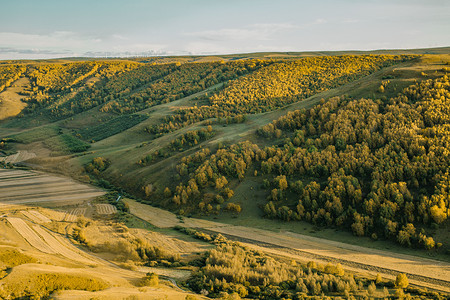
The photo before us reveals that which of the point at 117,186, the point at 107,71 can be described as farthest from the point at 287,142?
the point at 107,71

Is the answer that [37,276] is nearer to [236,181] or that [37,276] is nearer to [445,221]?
[236,181]

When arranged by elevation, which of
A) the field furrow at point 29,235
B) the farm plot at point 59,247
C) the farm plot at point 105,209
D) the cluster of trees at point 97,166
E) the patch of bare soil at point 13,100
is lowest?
the farm plot at point 105,209

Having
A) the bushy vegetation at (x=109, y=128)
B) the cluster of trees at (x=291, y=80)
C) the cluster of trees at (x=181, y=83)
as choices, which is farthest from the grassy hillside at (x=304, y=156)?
the cluster of trees at (x=181, y=83)

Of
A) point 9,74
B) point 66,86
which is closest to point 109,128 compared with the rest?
point 66,86

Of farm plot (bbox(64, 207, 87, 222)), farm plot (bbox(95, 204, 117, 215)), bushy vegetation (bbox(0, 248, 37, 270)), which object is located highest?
bushy vegetation (bbox(0, 248, 37, 270))

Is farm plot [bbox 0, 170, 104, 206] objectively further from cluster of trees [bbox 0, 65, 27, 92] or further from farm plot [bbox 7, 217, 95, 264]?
cluster of trees [bbox 0, 65, 27, 92]

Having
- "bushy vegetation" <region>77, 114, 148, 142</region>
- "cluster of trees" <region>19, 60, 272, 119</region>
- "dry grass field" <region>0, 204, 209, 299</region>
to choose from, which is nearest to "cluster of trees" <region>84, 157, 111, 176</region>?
"dry grass field" <region>0, 204, 209, 299</region>

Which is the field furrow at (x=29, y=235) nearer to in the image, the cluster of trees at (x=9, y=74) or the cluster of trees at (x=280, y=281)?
the cluster of trees at (x=280, y=281)
